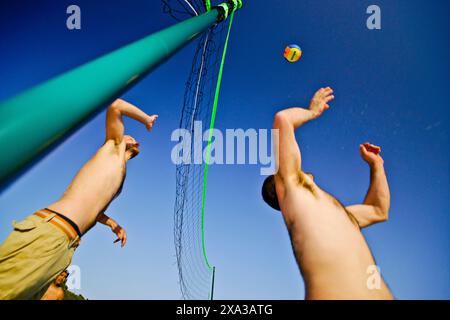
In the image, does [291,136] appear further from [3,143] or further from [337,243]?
[3,143]

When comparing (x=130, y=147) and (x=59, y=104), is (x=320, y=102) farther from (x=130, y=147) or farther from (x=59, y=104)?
(x=59, y=104)

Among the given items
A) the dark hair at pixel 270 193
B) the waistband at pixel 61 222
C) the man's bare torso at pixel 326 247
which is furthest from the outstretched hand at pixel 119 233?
the man's bare torso at pixel 326 247

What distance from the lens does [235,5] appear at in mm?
6031

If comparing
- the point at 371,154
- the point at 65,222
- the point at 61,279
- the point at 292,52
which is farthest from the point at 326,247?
the point at 61,279

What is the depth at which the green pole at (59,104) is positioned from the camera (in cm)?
66

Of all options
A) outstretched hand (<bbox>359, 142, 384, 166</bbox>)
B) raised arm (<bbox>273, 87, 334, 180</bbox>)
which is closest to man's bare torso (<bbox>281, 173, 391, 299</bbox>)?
raised arm (<bbox>273, 87, 334, 180</bbox>)

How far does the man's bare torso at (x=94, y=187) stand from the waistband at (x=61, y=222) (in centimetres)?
4

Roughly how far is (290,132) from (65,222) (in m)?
2.13

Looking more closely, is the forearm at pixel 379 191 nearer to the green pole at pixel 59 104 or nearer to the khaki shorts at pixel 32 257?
the khaki shorts at pixel 32 257

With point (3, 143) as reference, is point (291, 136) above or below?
above

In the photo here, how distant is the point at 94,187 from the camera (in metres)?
3.73

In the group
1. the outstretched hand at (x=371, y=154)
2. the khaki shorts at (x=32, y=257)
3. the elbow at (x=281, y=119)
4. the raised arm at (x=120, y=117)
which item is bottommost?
the khaki shorts at (x=32, y=257)
